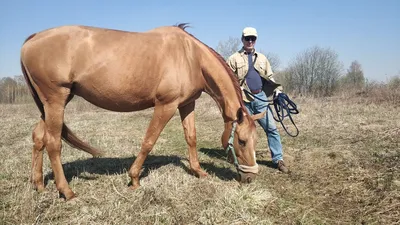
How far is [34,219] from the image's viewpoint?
309 cm

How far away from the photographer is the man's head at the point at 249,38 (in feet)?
16.0

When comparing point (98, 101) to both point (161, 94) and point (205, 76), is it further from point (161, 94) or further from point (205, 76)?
point (205, 76)

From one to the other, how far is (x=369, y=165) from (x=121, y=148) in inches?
211

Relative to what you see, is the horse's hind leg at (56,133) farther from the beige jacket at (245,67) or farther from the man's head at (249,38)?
the man's head at (249,38)

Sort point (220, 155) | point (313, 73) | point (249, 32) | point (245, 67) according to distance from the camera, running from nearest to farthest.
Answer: point (249, 32)
point (245, 67)
point (220, 155)
point (313, 73)

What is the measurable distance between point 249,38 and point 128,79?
7.82ft

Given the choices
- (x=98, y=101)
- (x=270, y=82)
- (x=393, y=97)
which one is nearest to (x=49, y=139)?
(x=98, y=101)

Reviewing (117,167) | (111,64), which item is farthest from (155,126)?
(117,167)

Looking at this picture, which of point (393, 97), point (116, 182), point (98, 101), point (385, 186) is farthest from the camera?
point (393, 97)

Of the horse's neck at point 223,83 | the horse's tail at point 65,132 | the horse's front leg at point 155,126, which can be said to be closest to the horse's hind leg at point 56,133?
the horse's tail at point 65,132

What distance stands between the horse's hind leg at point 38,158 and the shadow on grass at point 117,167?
0.23m

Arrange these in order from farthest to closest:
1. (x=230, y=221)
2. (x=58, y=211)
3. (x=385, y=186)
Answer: (x=385, y=186) → (x=58, y=211) → (x=230, y=221)

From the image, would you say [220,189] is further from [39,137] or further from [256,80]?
[39,137]

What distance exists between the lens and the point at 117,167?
5.25m
